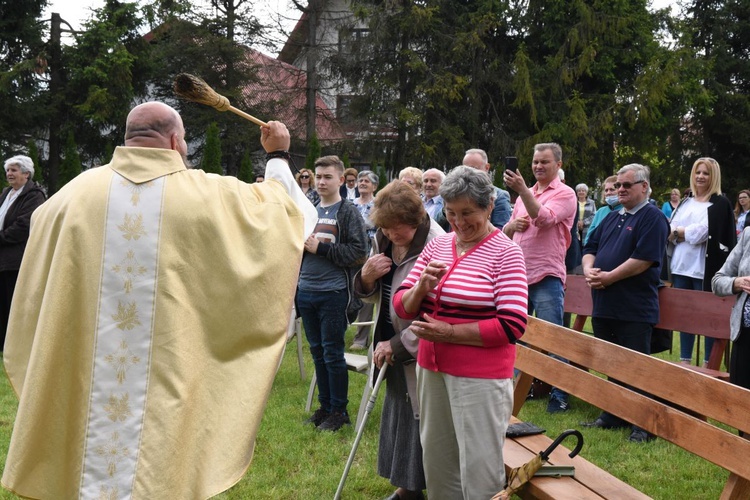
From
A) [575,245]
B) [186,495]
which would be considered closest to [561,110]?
[575,245]

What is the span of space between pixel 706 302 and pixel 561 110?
21.3 metres

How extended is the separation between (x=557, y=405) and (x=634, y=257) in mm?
1564

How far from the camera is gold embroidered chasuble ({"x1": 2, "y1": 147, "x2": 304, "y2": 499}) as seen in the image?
312cm

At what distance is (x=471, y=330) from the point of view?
3297 millimetres

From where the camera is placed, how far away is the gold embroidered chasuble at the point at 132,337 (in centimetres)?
312

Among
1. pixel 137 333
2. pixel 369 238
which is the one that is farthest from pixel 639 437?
pixel 369 238

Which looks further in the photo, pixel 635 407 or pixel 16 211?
pixel 16 211

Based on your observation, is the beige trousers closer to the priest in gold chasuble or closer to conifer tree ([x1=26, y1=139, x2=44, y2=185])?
the priest in gold chasuble

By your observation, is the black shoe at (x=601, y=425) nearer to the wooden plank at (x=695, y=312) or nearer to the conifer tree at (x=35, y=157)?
the wooden plank at (x=695, y=312)

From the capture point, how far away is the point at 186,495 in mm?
3135

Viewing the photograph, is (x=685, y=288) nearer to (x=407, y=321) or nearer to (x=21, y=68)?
(x=407, y=321)

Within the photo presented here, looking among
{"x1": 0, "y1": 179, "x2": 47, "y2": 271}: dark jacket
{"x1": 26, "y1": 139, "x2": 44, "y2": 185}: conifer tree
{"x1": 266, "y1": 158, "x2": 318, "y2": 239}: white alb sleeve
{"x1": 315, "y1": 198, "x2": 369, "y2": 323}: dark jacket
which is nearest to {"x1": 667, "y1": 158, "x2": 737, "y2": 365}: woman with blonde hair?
{"x1": 315, "y1": 198, "x2": 369, "y2": 323}: dark jacket

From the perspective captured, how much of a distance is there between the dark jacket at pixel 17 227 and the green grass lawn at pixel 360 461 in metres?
2.34

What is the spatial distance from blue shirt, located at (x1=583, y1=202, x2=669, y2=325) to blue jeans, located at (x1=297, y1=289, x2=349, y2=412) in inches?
77.9
